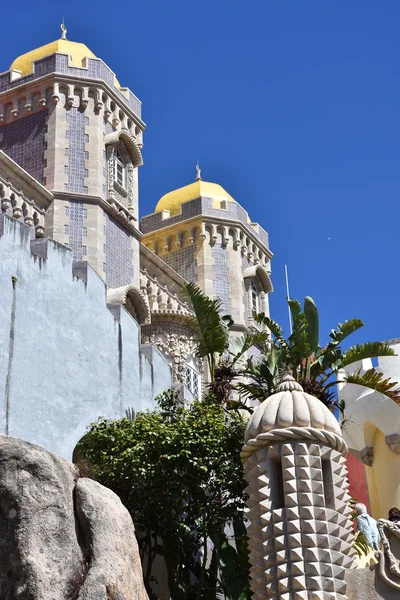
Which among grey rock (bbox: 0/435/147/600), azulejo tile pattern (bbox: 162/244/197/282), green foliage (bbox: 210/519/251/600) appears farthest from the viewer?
azulejo tile pattern (bbox: 162/244/197/282)

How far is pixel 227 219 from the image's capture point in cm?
3397

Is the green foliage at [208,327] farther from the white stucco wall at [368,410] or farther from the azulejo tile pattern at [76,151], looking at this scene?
the azulejo tile pattern at [76,151]

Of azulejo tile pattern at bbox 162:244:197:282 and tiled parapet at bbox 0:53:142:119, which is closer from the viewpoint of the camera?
tiled parapet at bbox 0:53:142:119

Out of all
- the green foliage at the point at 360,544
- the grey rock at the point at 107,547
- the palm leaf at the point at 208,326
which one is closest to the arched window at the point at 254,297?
the palm leaf at the point at 208,326

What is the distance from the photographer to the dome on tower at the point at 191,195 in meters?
35.5

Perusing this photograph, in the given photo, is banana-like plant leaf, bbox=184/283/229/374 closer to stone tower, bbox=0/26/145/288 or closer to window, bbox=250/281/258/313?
stone tower, bbox=0/26/145/288

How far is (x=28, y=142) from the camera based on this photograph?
1100 inches

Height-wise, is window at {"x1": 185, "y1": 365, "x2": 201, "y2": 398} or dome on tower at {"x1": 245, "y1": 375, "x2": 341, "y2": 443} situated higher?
window at {"x1": 185, "y1": 365, "x2": 201, "y2": 398}

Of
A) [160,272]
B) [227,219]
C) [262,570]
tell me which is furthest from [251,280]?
[262,570]

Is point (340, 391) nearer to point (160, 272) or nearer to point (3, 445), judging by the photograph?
point (160, 272)

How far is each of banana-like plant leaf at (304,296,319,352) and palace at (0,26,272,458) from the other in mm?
3370

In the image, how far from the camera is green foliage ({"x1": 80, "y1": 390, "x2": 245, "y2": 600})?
16.8m

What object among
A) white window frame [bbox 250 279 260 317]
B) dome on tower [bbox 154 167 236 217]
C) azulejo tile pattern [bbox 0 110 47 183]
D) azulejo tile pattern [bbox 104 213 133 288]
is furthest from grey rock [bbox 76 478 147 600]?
dome on tower [bbox 154 167 236 217]

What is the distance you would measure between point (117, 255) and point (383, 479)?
31.2ft
